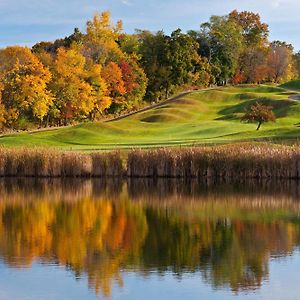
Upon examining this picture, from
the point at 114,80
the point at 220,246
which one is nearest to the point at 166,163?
the point at 220,246

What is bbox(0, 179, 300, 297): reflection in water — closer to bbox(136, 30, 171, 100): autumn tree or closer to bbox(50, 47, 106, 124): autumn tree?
bbox(50, 47, 106, 124): autumn tree

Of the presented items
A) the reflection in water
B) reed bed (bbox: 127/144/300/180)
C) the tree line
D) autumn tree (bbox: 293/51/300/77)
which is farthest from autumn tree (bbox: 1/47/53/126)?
autumn tree (bbox: 293/51/300/77)

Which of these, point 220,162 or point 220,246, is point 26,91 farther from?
point 220,246

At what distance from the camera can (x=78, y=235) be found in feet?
68.7

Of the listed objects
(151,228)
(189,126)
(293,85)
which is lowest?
(151,228)

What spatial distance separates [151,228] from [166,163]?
44.3 ft

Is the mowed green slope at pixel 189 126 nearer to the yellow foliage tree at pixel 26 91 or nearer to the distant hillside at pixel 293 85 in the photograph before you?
the distant hillside at pixel 293 85

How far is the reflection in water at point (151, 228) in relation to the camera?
54.4 ft

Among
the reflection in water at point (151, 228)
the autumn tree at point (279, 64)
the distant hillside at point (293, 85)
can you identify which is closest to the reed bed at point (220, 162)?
the reflection in water at point (151, 228)

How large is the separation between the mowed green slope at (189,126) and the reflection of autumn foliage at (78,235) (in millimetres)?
18887

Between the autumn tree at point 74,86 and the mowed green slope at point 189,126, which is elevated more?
the autumn tree at point 74,86

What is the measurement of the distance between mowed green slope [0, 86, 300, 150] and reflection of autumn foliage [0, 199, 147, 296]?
18.9 meters

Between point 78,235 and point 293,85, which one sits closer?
point 78,235

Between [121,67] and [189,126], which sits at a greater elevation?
[121,67]
